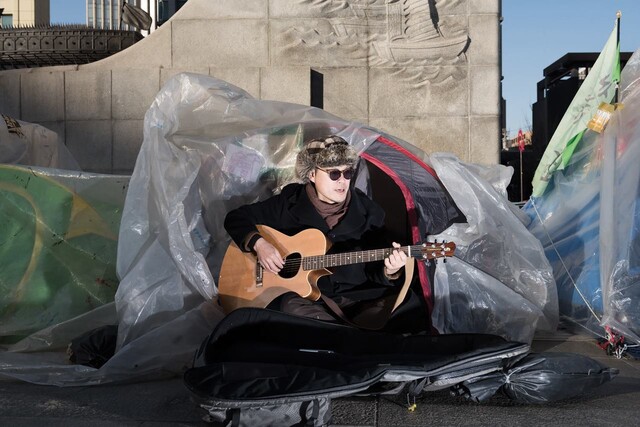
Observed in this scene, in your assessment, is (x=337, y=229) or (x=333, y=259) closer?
(x=333, y=259)

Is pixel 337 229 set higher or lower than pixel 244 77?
lower

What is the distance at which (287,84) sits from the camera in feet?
23.6

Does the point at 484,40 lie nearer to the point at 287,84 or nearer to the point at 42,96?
the point at 287,84

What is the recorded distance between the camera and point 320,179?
3.87m

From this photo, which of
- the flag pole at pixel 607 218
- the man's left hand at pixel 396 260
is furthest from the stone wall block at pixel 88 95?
the flag pole at pixel 607 218

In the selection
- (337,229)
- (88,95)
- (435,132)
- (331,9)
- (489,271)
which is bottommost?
(489,271)

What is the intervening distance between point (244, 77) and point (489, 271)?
3808mm

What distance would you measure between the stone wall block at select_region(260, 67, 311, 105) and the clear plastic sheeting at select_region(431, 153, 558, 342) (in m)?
3.14

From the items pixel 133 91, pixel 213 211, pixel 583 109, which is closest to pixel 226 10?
pixel 133 91

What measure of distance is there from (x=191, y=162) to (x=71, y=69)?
413cm

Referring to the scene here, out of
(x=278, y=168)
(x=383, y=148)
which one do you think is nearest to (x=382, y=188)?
(x=383, y=148)

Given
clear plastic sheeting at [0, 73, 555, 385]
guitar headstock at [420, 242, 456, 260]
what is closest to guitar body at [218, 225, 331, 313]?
clear plastic sheeting at [0, 73, 555, 385]

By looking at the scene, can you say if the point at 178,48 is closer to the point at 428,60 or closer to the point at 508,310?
the point at 428,60

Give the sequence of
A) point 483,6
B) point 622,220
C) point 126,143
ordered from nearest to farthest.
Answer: point 622,220 < point 483,6 < point 126,143
